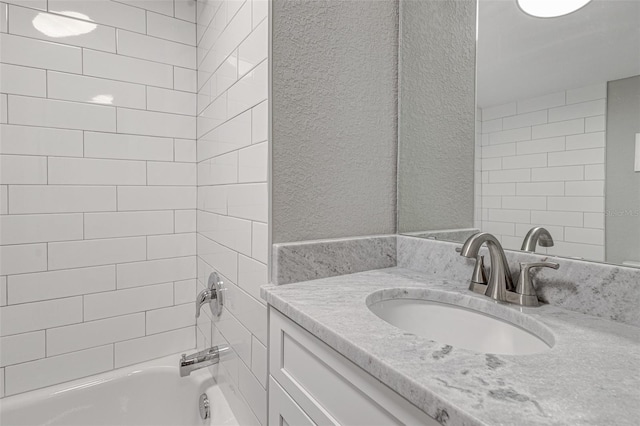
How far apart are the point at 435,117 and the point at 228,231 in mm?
771

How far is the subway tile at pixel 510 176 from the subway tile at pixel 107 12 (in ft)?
5.14

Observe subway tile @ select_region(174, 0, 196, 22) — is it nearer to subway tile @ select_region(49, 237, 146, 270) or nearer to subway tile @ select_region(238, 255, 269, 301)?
subway tile @ select_region(49, 237, 146, 270)

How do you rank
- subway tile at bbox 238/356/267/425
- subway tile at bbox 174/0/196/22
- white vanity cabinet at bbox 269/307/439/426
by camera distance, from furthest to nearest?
subway tile at bbox 174/0/196/22, subway tile at bbox 238/356/267/425, white vanity cabinet at bbox 269/307/439/426

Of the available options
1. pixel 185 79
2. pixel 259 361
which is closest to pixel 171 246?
pixel 185 79

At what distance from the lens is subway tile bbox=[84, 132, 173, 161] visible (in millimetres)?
1405

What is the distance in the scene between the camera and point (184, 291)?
1.63 metres

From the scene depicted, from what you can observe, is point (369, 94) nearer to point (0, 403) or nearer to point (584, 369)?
point (584, 369)

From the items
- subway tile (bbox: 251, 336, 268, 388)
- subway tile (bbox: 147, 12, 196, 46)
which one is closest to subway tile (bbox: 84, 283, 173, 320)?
subway tile (bbox: 251, 336, 268, 388)

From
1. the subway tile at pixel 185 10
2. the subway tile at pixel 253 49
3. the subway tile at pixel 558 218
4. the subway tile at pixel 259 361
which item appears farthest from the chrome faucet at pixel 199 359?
the subway tile at pixel 185 10

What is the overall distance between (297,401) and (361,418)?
23 cm

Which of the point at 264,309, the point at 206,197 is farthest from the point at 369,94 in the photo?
the point at 206,197

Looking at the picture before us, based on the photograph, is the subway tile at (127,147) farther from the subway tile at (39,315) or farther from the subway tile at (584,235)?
the subway tile at (584,235)

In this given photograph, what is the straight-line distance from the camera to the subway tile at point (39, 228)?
49.9 inches

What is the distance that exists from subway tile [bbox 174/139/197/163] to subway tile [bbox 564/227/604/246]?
1.51m
